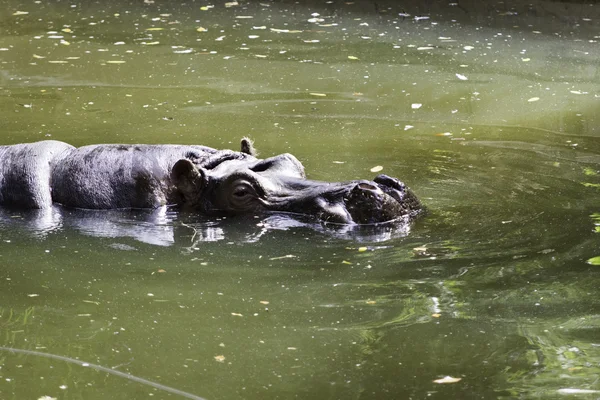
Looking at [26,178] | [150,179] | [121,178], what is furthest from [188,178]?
[26,178]

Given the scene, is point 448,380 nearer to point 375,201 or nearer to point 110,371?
point 110,371

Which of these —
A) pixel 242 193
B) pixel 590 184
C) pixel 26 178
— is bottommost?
pixel 590 184

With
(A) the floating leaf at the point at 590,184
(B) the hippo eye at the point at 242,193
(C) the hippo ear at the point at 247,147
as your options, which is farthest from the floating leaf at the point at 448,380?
(A) the floating leaf at the point at 590,184

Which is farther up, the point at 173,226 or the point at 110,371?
the point at 110,371

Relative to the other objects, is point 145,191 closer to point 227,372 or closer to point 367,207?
point 367,207

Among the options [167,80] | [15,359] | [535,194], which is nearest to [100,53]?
[167,80]

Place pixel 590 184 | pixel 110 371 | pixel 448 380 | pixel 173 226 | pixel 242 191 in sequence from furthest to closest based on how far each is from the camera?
pixel 590 184 < pixel 242 191 < pixel 173 226 < pixel 110 371 < pixel 448 380

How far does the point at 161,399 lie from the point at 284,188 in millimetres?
2830

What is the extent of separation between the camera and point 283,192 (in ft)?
22.2

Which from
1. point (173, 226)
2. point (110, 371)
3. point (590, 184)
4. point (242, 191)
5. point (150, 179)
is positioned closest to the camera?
point (110, 371)

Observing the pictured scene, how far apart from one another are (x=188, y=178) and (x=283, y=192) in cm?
70

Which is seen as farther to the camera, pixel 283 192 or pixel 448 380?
pixel 283 192

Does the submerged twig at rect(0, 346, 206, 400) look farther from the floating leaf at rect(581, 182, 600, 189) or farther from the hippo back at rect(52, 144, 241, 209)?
the floating leaf at rect(581, 182, 600, 189)

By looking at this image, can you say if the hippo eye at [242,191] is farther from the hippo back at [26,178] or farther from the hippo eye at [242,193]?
the hippo back at [26,178]
